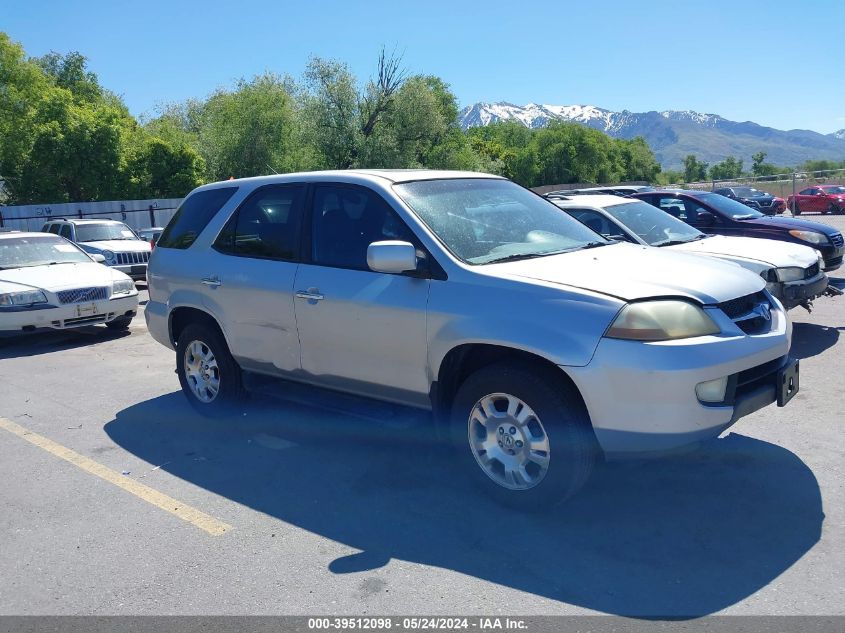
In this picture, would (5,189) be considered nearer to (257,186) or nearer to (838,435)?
(257,186)

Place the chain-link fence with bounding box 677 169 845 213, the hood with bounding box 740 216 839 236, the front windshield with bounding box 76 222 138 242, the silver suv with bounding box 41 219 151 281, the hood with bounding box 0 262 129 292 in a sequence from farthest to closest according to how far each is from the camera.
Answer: the chain-link fence with bounding box 677 169 845 213
the front windshield with bounding box 76 222 138 242
the silver suv with bounding box 41 219 151 281
the hood with bounding box 740 216 839 236
the hood with bounding box 0 262 129 292

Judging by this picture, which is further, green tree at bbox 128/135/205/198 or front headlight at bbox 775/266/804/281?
green tree at bbox 128/135/205/198

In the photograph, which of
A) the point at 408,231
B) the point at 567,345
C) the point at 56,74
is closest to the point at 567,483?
the point at 567,345

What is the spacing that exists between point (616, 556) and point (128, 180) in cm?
3845

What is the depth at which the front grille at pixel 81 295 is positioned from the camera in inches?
386

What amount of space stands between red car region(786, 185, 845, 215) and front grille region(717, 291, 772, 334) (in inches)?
1227

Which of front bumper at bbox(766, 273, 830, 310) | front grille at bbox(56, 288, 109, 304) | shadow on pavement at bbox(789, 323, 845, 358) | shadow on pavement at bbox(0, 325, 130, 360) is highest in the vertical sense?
front bumper at bbox(766, 273, 830, 310)

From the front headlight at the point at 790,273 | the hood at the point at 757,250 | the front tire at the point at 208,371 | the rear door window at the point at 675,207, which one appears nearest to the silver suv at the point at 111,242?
the front tire at the point at 208,371

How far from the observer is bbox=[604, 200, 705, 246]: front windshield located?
880 cm

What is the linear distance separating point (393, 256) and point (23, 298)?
7216 mm

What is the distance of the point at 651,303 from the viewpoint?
3875 millimetres

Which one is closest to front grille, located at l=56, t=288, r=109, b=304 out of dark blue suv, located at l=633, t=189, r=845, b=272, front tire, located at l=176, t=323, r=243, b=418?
front tire, located at l=176, t=323, r=243, b=418

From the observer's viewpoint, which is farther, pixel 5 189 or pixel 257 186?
pixel 5 189

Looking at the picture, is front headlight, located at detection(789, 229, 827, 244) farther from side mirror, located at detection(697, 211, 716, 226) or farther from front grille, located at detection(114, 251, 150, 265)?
front grille, located at detection(114, 251, 150, 265)
